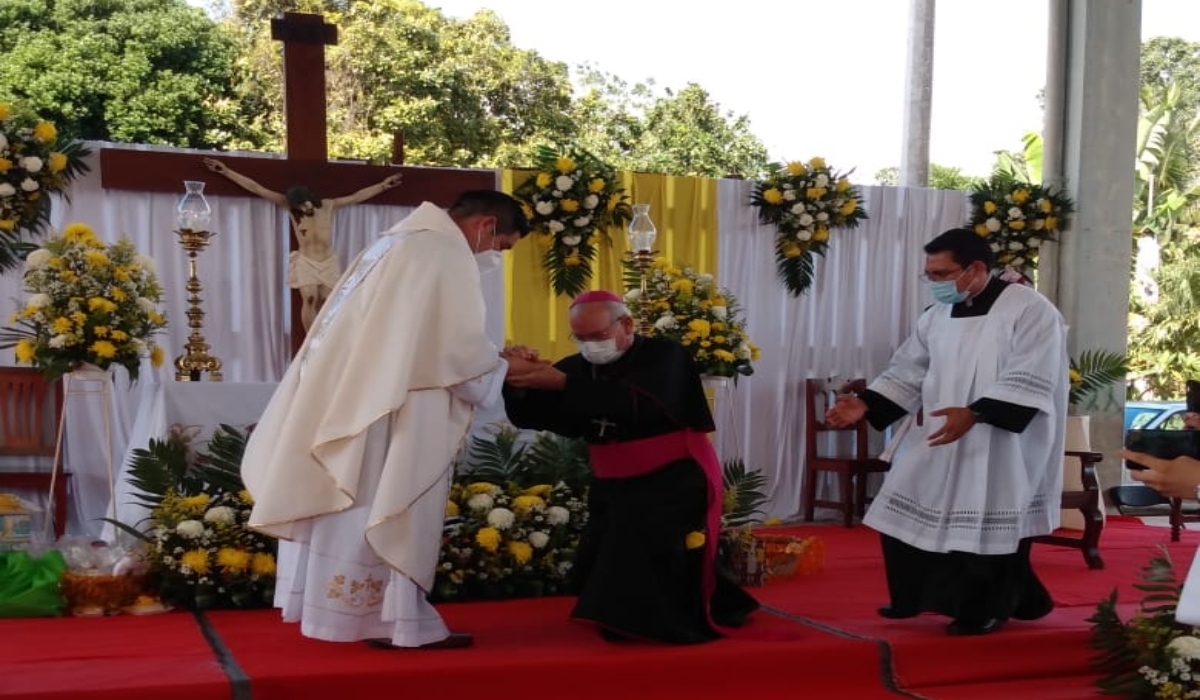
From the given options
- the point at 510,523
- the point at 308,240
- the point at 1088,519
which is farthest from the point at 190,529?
the point at 1088,519

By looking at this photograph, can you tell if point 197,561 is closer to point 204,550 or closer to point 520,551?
point 204,550

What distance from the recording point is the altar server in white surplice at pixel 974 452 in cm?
514

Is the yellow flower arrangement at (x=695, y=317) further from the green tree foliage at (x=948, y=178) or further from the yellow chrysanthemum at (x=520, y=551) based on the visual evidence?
the green tree foliage at (x=948, y=178)

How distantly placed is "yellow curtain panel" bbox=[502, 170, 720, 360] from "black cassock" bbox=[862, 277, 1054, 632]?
410 centimetres

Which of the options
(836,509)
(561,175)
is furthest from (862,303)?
(561,175)

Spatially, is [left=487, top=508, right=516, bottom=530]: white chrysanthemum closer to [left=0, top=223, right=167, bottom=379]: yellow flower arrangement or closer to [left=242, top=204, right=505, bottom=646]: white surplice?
[left=242, top=204, right=505, bottom=646]: white surplice

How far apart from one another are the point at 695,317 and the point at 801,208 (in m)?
2.00

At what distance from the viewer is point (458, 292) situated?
461 centimetres

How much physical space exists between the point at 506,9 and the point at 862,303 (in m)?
16.2

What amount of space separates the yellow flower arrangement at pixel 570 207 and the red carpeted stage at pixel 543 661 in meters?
3.65

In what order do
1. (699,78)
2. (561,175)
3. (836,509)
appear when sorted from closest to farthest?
(561,175) < (836,509) < (699,78)

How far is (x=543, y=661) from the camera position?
450cm

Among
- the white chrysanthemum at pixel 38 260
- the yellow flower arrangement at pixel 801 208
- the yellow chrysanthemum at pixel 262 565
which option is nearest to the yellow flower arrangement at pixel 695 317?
the yellow flower arrangement at pixel 801 208

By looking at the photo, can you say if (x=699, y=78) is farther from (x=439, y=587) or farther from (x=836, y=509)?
(x=439, y=587)
